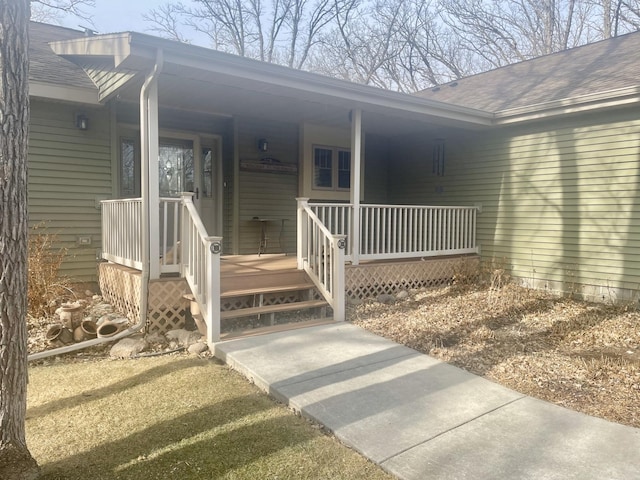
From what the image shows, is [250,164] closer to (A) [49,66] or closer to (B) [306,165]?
(B) [306,165]

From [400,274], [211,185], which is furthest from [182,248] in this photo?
[400,274]

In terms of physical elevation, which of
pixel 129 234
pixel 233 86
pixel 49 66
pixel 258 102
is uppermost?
pixel 49 66

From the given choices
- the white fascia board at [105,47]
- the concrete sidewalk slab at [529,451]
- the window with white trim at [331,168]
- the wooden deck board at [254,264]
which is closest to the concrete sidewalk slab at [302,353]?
the wooden deck board at [254,264]

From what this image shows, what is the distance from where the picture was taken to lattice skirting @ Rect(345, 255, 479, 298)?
649cm

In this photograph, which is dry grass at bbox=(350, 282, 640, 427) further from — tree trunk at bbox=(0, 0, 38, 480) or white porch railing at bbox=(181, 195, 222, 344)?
tree trunk at bbox=(0, 0, 38, 480)

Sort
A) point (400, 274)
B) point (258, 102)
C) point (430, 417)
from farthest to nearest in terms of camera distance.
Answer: point (400, 274) → point (258, 102) → point (430, 417)

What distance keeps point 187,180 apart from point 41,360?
388 centimetres

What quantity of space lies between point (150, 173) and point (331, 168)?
14.3 feet

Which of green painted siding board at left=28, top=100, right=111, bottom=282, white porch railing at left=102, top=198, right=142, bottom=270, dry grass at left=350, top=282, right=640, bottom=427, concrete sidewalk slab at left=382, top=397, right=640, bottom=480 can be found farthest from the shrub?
concrete sidewalk slab at left=382, top=397, right=640, bottom=480

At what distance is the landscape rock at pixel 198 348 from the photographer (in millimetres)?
4320

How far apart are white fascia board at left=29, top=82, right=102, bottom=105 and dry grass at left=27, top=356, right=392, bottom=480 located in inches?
141

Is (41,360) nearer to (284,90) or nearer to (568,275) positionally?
(284,90)

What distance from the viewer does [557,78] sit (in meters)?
8.10

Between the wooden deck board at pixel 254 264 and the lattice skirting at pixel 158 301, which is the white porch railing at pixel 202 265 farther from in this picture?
the wooden deck board at pixel 254 264
